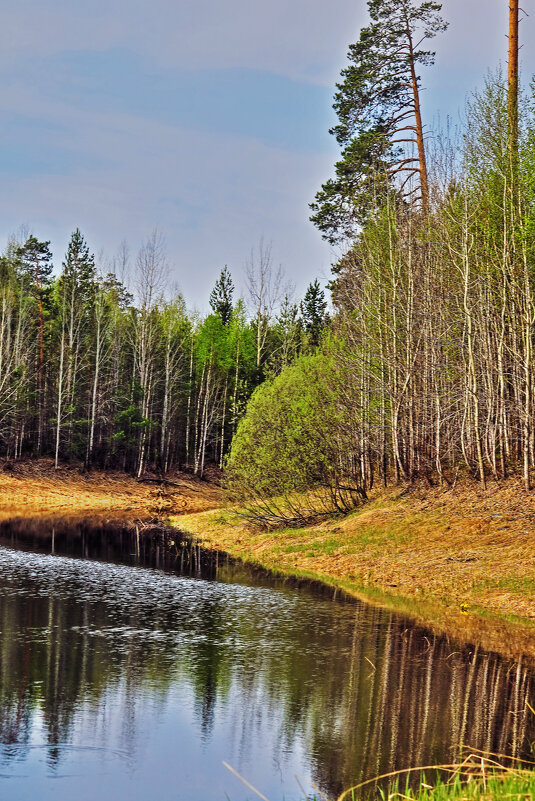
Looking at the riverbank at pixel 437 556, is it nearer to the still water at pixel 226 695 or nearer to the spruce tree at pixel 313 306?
the still water at pixel 226 695

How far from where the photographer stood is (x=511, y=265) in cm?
2356

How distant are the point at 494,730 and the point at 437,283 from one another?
20.5m

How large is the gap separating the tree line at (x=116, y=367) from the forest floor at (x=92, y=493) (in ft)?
7.15

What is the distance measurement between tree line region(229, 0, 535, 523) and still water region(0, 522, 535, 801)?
32.5 feet

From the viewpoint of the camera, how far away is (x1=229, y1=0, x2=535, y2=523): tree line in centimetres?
2372

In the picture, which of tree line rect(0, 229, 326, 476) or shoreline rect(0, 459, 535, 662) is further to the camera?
tree line rect(0, 229, 326, 476)

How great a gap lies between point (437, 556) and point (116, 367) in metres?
46.8

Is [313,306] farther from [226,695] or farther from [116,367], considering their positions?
[226,695]

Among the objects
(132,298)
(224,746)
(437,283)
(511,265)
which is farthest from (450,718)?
(132,298)

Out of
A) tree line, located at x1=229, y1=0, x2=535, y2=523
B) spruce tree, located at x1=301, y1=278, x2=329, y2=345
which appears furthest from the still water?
spruce tree, located at x1=301, y1=278, x2=329, y2=345

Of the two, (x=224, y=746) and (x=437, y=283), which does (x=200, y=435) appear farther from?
(x=224, y=746)

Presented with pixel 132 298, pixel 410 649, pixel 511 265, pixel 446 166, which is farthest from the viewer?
pixel 132 298

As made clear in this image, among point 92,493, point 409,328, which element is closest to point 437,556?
point 409,328

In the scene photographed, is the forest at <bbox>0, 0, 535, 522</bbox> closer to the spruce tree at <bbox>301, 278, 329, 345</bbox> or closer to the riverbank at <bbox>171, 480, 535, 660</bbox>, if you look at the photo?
the riverbank at <bbox>171, 480, 535, 660</bbox>
